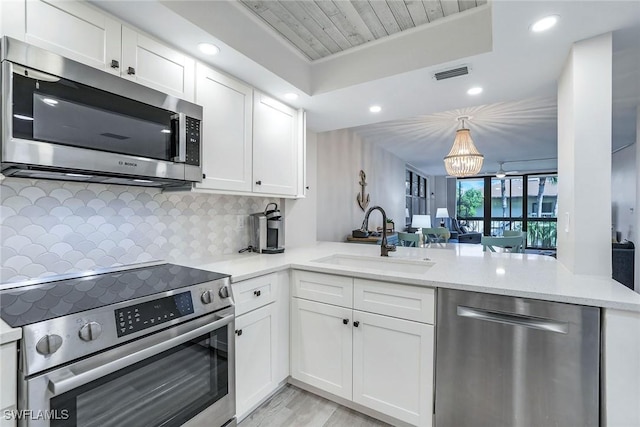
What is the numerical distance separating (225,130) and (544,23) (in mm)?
1809

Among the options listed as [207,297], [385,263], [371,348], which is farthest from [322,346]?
[207,297]

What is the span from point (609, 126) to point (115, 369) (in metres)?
2.48

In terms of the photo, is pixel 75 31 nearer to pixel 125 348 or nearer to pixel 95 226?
pixel 95 226

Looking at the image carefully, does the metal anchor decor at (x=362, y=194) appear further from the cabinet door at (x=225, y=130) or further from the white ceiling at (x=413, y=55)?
the cabinet door at (x=225, y=130)

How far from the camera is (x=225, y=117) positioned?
1943mm

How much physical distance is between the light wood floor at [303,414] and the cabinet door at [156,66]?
6.38 ft

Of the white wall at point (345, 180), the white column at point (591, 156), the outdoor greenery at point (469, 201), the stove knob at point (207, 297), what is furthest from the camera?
the outdoor greenery at point (469, 201)

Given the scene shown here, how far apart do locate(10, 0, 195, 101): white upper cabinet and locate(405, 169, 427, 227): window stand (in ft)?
23.0

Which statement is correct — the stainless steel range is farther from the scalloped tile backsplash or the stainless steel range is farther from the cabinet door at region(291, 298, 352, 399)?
the cabinet door at region(291, 298, 352, 399)

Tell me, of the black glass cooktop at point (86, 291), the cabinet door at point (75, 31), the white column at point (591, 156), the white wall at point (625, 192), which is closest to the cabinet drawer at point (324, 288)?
the black glass cooktop at point (86, 291)

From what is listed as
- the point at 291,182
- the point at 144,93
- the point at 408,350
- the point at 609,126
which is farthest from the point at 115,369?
the point at 609,126

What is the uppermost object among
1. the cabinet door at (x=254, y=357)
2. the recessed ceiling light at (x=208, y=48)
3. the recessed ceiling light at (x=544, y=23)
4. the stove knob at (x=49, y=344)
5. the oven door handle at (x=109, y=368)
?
the recessed ceiling light at (x=208, y=48)

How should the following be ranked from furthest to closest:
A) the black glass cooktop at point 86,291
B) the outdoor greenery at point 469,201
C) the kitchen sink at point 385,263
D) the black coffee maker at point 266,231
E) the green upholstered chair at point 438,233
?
the outdoor greenery at point 469,201
the green upholstered chair at point 438,233
the black coffee maker at point 266,231
the kitchen sink at point 385,263
the black glass cooktop at point 86,291

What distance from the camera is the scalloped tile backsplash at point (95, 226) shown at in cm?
134
